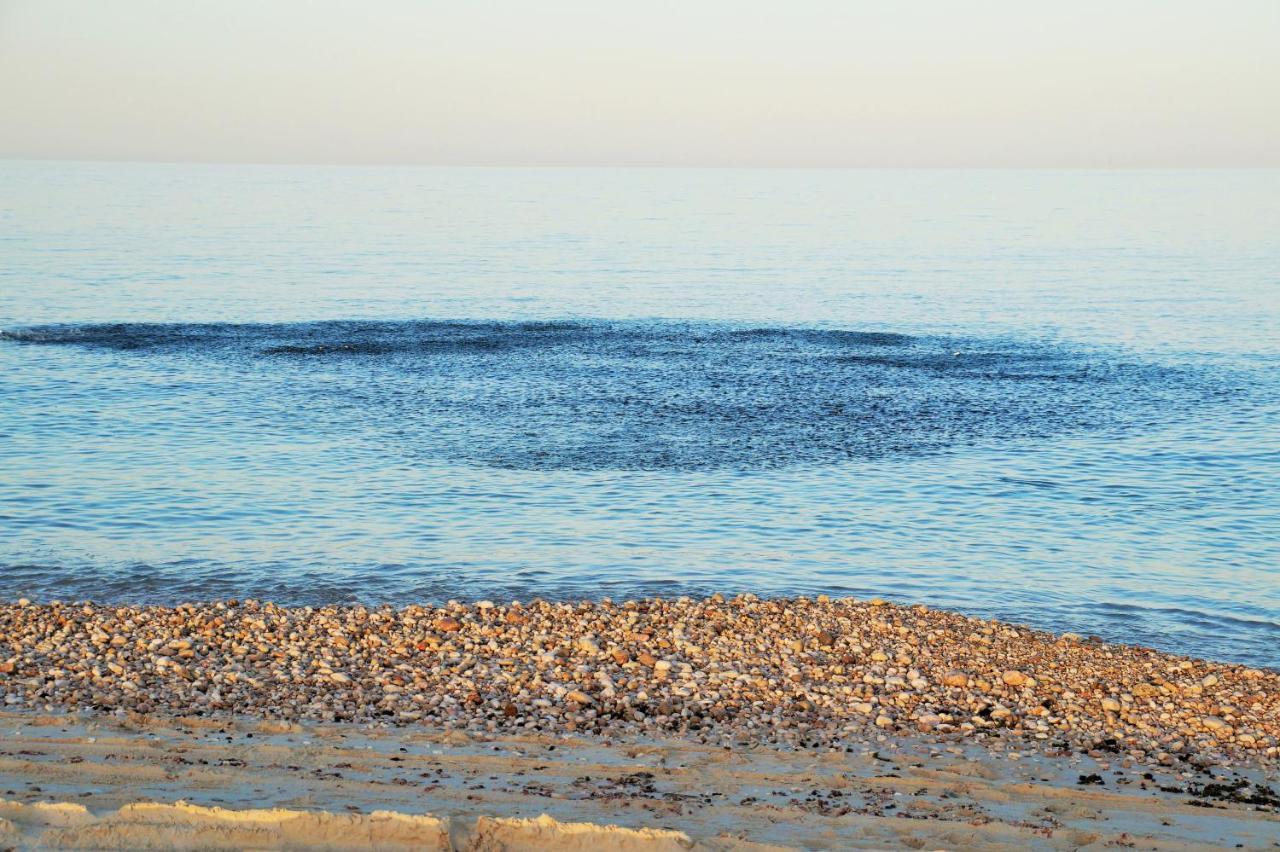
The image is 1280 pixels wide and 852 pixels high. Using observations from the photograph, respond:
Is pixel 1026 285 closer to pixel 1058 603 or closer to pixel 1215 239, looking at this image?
pixel 1215 239

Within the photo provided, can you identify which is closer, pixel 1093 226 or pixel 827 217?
pixel 1093 226

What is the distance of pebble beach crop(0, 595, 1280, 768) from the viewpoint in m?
11.1

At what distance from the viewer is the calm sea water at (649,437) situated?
17.2 metres

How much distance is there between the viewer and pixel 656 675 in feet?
40.7

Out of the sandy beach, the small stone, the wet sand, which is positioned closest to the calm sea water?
the sandy beach

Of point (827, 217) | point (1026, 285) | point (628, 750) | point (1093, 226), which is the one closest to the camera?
point (628, 750)

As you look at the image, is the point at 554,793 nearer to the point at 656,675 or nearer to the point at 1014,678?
the point at 656,675

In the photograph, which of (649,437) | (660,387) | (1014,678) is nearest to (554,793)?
(1014,678)

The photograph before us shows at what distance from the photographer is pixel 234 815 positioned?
8109mm

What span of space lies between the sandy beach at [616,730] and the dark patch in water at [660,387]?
33.6 ft

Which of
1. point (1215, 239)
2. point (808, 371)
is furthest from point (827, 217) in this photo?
point (808, 371)

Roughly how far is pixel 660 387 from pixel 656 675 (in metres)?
19.8

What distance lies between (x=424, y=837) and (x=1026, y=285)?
53771mm

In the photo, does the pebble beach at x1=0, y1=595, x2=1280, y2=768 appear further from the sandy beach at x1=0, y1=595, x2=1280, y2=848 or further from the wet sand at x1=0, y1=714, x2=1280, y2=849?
the wet sand at x1=0, y1=714, x2=1280, y2=849
